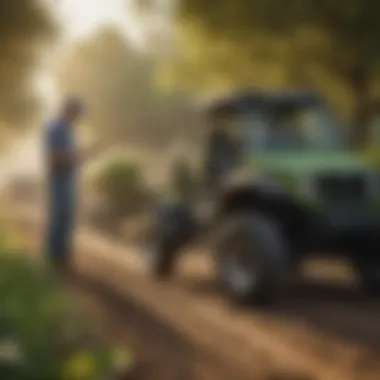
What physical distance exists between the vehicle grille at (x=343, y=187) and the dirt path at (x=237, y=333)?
2.66ft

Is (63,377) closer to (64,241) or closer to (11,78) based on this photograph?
(64,241)

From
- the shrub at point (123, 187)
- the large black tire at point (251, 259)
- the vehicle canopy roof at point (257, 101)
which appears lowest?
the large black tire at point (251, 259)

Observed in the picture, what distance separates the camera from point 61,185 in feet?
28.2

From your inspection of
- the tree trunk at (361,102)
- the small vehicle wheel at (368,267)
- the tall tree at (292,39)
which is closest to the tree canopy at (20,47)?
the tall tree at (292,39)

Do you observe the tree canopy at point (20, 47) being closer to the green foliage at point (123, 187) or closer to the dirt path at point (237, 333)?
the green foliage at point (123, 187)

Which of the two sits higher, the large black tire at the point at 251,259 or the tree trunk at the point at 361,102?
the tree trunk at the point at 361,102

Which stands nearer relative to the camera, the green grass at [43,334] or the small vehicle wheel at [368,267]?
the green grass at [43,334]

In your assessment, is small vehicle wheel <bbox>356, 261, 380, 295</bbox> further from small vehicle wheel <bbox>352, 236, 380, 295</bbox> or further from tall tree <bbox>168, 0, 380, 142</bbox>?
tall tree <bbox>168, 0, 380, 142</bbox>

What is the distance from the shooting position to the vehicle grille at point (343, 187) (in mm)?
8164

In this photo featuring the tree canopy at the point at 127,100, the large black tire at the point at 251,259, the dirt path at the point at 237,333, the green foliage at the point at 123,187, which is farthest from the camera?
the tree canopy at the point at 127,100

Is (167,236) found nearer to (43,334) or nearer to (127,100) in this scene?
(43,334)

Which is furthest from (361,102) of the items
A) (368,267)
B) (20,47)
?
(368,267)

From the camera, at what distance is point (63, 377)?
429 cm

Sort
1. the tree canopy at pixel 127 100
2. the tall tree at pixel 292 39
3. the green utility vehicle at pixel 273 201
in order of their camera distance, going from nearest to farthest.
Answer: the green utility vehicle at pixel 273 201, the tall tree at pixel 292 39, the tree canopy at pixel 127 100
